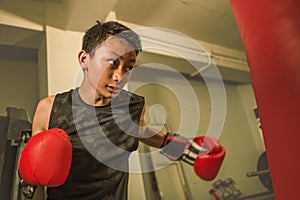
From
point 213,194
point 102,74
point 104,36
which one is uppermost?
point 104,36

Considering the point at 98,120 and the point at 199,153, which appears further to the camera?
the point at 199,153

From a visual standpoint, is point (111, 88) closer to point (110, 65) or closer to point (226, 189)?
point (110, 65)

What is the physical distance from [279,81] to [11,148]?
1137mm

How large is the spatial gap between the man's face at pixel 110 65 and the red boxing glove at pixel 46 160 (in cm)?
33

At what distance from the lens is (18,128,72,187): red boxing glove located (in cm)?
75

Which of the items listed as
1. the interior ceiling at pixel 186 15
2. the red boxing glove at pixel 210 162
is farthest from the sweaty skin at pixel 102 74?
the interior ceiling at pixel 186 15

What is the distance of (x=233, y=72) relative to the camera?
9.36 ft

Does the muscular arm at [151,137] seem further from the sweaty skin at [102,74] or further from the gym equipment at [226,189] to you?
the gym equipment at [226,189]

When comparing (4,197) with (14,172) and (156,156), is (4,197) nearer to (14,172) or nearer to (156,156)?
(14,172)

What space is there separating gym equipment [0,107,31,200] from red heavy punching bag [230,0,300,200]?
1.00 m

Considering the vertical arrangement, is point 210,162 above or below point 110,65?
below

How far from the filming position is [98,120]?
1.11m

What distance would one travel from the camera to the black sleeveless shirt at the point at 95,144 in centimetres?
101

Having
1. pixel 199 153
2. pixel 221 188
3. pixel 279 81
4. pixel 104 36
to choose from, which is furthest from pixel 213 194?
pixel 279 81
